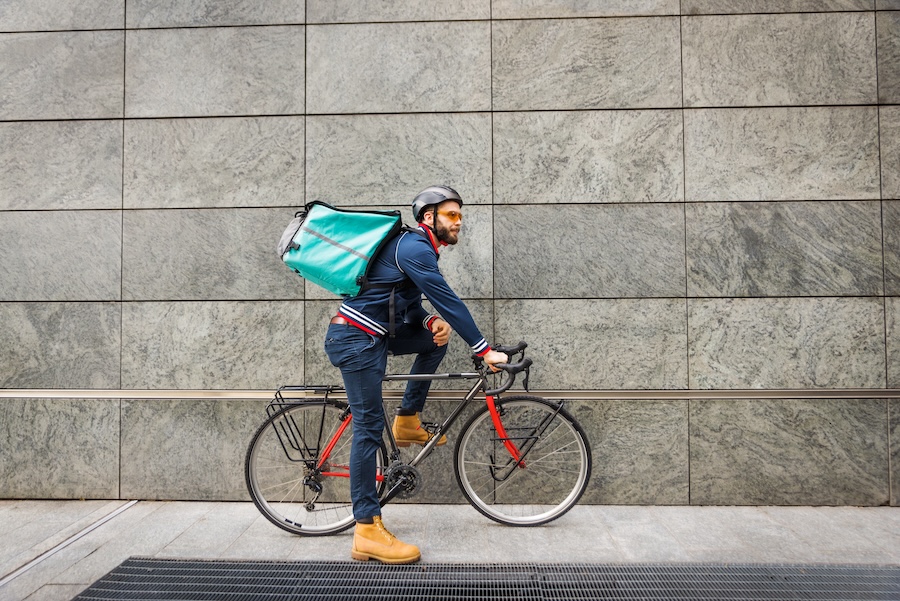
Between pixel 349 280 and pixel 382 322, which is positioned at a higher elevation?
pixel 349 280

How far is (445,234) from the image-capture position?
352 cm

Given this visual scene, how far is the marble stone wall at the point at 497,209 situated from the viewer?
4.33 m

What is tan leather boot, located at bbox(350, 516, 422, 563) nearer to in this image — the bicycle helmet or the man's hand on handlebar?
the man's hand on handlebar

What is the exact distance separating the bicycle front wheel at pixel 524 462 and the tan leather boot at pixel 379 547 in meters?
0.67

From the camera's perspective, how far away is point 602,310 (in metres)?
4.39

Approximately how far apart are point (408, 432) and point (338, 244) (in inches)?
53.0

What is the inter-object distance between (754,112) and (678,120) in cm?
59

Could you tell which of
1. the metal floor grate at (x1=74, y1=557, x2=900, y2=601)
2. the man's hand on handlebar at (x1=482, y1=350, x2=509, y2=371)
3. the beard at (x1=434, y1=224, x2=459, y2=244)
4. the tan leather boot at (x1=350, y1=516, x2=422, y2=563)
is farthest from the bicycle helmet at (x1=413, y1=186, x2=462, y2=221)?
the metal floor grate at (x1=74, y1=557, x2=900, y2=601)

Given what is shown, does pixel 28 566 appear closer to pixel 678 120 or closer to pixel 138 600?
pixel 138 600

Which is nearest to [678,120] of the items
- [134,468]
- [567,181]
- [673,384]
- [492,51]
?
[567,181]

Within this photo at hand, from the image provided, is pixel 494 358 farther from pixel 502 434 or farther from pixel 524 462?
pixel 524 462

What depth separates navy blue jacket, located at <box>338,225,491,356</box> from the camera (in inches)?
129

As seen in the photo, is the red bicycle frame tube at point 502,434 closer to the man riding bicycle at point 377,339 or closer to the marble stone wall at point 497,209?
the man riding bicycle at point 377,339

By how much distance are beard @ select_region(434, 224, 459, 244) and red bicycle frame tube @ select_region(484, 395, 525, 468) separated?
1056mm
